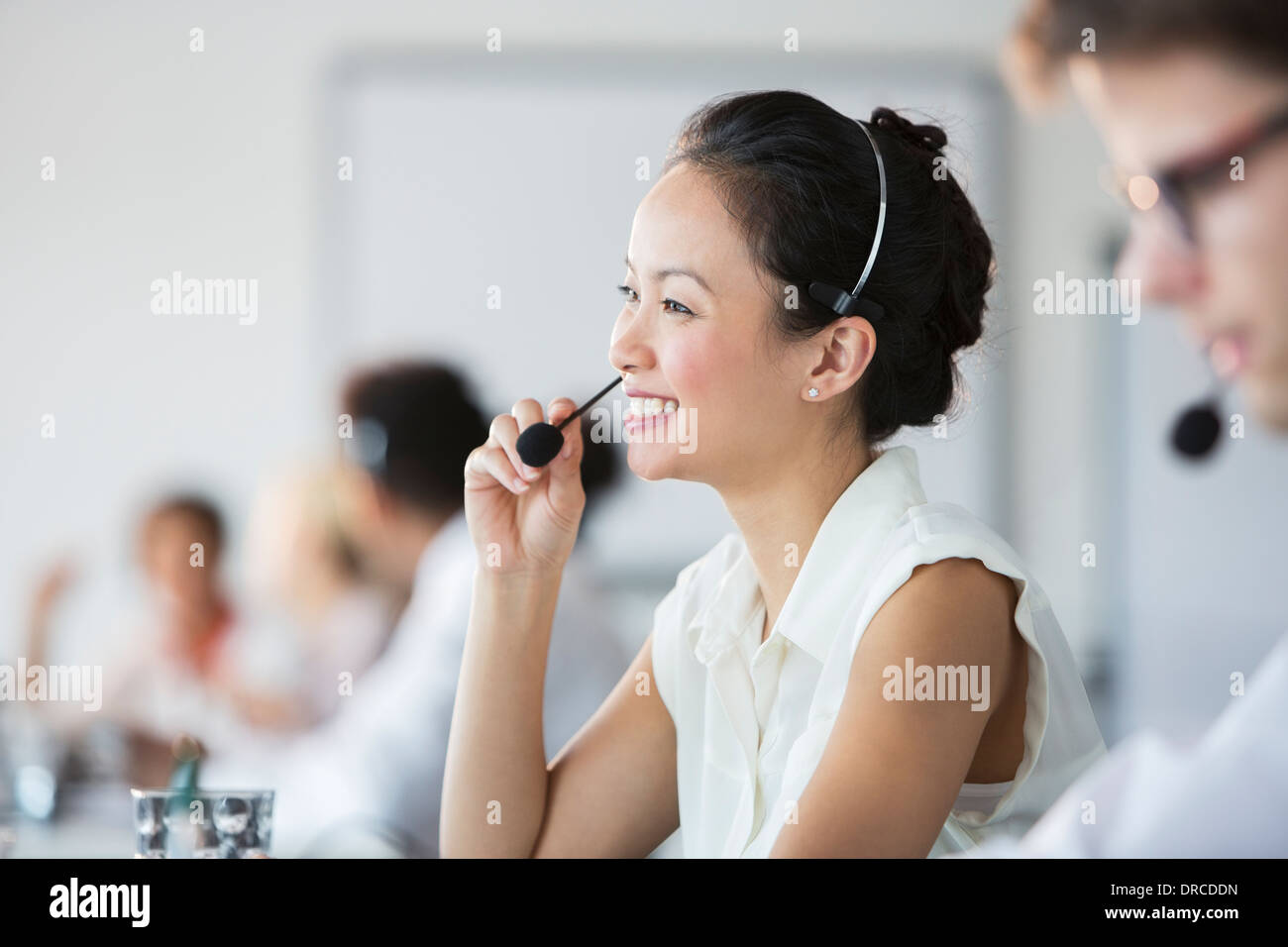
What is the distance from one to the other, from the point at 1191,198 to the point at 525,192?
1744mm

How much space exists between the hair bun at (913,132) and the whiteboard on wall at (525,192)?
1332 mm

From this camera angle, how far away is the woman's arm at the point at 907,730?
2.37 ft

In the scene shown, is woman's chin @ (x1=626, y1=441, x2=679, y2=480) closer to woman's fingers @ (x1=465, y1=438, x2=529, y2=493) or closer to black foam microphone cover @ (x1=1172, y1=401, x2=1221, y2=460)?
Result: woman's fingers @ (x1=465, y1=438, x2=529, y2=493)

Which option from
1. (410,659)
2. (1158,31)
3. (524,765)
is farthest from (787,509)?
(410,659)

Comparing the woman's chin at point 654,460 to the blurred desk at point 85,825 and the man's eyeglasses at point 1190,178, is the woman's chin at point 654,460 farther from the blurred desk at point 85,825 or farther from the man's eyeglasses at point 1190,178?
the blurred desk at point 85,825

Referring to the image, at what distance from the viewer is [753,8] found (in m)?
2.27

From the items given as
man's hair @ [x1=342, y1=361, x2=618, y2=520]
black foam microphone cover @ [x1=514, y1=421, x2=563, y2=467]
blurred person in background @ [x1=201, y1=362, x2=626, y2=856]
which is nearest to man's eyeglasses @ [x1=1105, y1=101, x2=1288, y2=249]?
black foam microphone cover @ [x1=514, y1=421, x2=563, y2=467]

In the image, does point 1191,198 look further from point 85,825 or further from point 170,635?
point 170,635

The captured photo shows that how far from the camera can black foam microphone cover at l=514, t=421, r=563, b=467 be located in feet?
2.96

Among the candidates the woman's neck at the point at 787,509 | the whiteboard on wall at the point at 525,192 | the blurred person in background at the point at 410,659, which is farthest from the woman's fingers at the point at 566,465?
the whiteboard on wall at the point at 525,192
